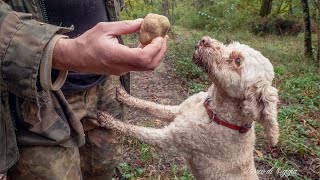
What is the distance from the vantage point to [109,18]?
8.82ft

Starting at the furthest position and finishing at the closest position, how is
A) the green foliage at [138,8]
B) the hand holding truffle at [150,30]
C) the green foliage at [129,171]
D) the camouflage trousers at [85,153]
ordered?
the green foliage at [138,8], the green foliage at [129,171], the camouflage trousers at [85,153], the hand holding truffle at [150,30]

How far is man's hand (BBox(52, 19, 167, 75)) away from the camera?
51.3 inches

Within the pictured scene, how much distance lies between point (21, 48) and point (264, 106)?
7.54 ft

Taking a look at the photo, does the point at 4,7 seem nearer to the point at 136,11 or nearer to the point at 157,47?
the point at 157,47

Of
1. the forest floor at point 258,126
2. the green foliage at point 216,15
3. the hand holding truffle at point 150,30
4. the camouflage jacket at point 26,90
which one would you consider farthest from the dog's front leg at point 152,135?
the green foliage at point 216,15

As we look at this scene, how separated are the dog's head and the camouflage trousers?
82cm

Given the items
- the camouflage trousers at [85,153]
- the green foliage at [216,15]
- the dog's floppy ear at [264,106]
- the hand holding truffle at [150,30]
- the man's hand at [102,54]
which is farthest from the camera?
the green foliage at [216,15]

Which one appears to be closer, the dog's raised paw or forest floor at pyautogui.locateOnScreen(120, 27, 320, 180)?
the dog's raised paw

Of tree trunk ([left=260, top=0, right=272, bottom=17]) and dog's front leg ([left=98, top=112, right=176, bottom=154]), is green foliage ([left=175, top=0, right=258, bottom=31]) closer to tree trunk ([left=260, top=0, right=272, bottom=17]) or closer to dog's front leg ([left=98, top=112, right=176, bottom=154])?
tree trunk ([left=260, top=0, right=272, bottom=17])

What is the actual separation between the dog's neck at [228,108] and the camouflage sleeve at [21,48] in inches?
89.7

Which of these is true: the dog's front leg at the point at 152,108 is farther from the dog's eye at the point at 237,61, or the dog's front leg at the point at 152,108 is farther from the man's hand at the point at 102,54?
the man's hand at the point at 102,54

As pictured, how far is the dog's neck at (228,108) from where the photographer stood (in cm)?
347

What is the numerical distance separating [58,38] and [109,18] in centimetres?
133

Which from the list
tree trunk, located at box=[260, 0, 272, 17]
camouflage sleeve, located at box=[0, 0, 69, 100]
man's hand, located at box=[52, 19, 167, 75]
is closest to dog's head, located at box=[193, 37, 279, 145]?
man's hand, located at box=[52, 19, 167, 75]
